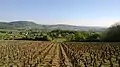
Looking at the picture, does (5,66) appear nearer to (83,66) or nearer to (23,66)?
(23,66)

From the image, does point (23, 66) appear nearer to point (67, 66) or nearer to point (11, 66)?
point (11, 66)

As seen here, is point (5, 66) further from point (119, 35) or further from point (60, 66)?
point (119, 35)

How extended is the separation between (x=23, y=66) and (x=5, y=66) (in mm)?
1321

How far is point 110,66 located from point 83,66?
190 cm

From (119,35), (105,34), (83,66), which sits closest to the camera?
(83,66)

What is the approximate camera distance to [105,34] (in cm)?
7281

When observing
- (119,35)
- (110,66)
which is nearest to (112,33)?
(119,35)

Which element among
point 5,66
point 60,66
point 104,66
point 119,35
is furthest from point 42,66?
point 119,35

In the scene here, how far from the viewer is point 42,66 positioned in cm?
1712

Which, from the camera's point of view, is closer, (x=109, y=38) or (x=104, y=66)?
(x=104, y=66)

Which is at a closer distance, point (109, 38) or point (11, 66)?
point (11, 66)

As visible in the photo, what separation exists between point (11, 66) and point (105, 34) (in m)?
58.7

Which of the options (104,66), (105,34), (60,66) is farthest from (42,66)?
(105,34)

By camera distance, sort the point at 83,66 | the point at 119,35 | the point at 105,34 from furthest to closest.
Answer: the point at 105,34 → the point at 119,35 → the point at 83,66
